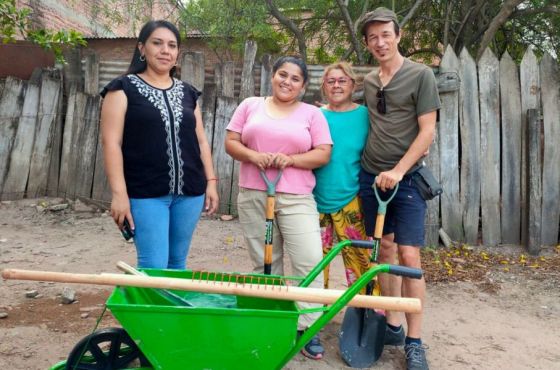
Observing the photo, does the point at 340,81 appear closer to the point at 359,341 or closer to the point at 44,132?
the point at 359,341

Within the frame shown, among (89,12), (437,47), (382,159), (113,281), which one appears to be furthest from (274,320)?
(89,12)

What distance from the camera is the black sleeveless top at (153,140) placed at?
240cm

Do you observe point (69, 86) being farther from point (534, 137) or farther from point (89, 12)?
point (89, 12)

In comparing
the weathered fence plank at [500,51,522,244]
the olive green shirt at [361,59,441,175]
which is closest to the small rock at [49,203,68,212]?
the olive green shirt at [361,59,441,175]

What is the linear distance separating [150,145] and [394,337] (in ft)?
6.41

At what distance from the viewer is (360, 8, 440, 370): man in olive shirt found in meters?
2.64

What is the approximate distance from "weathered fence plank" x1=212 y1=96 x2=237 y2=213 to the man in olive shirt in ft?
9.23

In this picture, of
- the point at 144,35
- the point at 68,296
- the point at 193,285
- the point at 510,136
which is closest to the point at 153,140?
the point at 144,35

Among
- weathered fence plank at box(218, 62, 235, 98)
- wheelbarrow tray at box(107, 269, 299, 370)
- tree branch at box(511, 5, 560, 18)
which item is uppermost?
tree branch at box(511, 5, 560, 18)

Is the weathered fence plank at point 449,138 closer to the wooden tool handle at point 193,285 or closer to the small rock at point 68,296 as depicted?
the wooden tool handle at point 193,285

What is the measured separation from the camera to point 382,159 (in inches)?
111

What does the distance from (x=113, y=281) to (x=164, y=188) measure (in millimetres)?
769

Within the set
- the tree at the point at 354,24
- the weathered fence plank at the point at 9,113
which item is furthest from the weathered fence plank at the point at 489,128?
the weathered fence plank at the point at 9,113

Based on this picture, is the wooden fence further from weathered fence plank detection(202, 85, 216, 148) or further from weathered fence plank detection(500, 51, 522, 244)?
weathered fence plank detection(202, 85, 216, 148)
